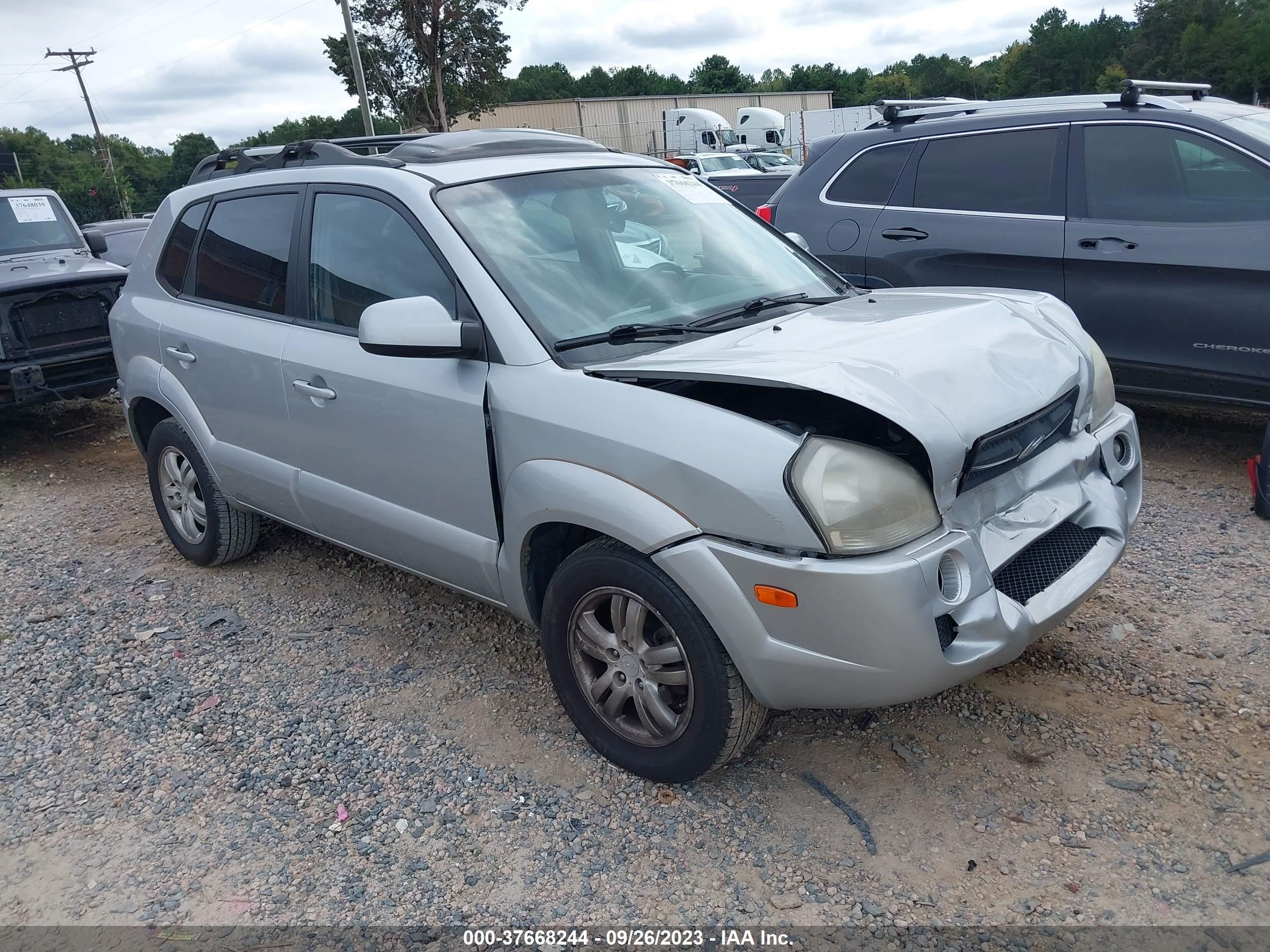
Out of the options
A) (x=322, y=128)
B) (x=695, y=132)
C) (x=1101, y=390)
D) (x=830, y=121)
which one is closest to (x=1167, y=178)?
(x=1101, y=390)

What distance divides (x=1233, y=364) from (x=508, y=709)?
3.87 meters

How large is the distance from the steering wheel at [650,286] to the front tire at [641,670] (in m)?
0.89

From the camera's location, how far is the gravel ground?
8.23 ft

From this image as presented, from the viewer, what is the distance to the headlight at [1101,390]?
126 inches

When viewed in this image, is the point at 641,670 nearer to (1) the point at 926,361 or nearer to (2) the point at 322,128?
(1) the point at 926,361

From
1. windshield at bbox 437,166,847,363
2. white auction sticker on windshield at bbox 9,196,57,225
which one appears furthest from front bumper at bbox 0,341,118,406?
windshield at bbox 437,166,847,363

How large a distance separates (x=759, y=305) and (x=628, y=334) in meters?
0.58

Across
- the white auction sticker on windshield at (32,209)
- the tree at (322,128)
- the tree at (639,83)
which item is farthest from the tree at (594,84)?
the white auction sticker on windshield at (32,209)

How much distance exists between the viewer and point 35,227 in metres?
8.66

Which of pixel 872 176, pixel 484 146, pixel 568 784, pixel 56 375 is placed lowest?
pixel 568 784

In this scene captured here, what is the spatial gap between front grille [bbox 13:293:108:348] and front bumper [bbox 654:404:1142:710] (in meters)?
6.71

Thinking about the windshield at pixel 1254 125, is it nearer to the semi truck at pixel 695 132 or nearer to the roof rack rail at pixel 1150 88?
the roof rack rail at pixel 1150 88

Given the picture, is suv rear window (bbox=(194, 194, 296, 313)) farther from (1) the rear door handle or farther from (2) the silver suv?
(1) the rear door handle

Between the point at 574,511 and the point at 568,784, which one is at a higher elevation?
the point at 574,511
